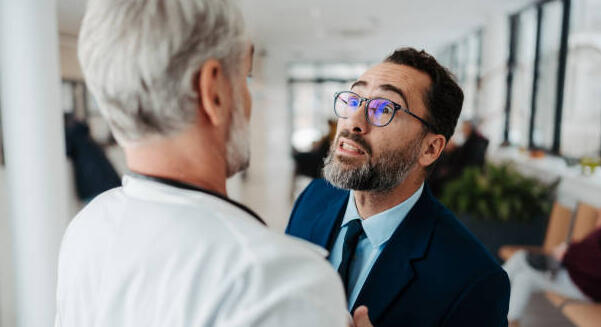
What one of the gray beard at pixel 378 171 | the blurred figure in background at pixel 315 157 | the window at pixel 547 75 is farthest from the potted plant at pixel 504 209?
the gray beard at pixel 378 171

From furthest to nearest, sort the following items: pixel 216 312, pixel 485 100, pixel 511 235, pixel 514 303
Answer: pixel 485 100 → pixel 511 235 → pixel 514 303 → pixel 216 312

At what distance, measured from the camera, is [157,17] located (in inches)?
22.4

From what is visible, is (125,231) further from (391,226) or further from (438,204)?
(438,204)

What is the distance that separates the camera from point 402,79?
4.03 feet

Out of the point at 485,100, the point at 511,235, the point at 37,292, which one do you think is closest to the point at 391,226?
the point at 37,292

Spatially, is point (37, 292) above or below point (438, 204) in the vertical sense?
below

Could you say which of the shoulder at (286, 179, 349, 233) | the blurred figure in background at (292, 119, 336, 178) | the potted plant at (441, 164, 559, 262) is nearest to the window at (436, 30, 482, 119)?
the blurred figure in background at (292, 119, 336, 178)

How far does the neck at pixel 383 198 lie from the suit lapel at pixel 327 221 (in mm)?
74

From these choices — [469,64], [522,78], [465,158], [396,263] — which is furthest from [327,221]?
[469,64]

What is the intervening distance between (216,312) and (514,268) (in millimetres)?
3267

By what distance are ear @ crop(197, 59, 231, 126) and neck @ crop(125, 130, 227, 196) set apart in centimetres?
4

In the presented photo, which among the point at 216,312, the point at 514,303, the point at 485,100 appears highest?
the point at 216,312

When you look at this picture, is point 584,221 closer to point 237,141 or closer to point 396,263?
point 396,263

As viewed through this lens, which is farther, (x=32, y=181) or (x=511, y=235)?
(x=511, y=235)
